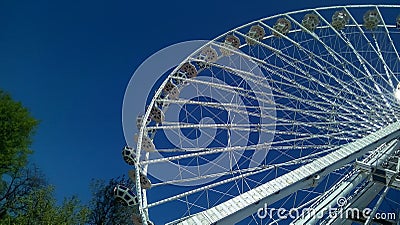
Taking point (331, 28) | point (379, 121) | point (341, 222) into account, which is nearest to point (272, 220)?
point (341, 222)

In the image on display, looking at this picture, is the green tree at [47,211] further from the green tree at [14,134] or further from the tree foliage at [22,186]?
the green tree at [14,134]

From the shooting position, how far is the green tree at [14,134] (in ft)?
81.9

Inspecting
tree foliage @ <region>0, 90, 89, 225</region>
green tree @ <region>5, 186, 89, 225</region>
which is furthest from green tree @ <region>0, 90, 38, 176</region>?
Answer: green tree @ <region>5, 186, 89, 225</region>

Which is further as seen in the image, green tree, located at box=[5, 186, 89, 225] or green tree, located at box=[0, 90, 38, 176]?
green tree, located at box=[0, 90, 38, 176]

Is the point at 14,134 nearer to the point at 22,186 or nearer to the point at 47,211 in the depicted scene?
the point at 22,186

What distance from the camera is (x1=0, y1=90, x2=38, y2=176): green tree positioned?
25.0 meters

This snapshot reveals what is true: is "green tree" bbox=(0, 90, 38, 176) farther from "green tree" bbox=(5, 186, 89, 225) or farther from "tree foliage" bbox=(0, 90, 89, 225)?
"green tree" bbox=(5, 186, 89, 225)

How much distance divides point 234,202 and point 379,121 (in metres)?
10.2

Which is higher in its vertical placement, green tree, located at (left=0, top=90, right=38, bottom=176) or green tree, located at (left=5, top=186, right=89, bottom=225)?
green tree, located at (left=0, top=90, right=38, bottom=176)

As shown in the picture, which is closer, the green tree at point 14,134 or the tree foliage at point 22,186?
the tree foliage at point 22,186

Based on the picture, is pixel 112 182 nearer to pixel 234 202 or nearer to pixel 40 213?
pixel 40 213

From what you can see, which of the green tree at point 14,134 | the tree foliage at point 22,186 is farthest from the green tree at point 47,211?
the green tree at point 14,134

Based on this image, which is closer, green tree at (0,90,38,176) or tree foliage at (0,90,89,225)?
tree foliage at (0,90,89,225)

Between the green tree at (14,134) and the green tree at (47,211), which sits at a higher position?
the green tree at (14,134)
